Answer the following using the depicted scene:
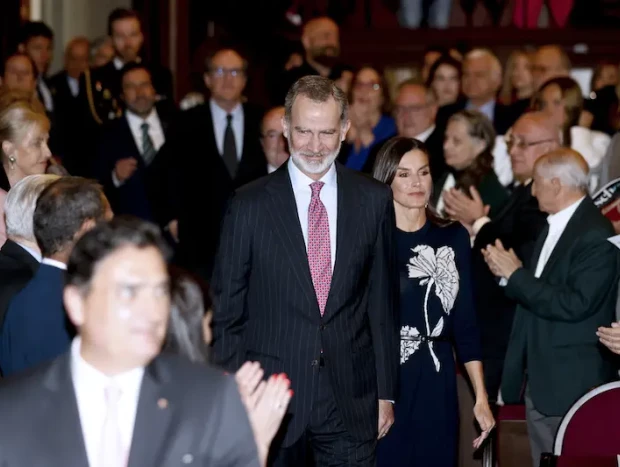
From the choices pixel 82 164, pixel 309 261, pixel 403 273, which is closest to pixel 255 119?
pixel 82 164

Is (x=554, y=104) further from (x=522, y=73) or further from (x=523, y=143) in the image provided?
(x=522, y=73)

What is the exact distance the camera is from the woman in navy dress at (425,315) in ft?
17.4

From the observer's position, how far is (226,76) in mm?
8180

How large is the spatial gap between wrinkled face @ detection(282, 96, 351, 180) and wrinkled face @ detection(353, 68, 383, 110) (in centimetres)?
387

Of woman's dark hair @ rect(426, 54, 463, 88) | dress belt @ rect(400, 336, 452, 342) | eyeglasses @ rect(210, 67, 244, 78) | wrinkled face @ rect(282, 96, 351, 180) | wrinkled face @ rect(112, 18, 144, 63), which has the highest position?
wrinkled face @ rect(112, 18, 144, 63)

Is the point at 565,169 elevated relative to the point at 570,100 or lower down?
lower down

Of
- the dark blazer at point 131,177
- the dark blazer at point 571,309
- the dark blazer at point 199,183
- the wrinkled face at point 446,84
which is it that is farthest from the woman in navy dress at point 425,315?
the wrinkled face at point 446,84

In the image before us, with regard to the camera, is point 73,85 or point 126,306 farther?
point 73,85

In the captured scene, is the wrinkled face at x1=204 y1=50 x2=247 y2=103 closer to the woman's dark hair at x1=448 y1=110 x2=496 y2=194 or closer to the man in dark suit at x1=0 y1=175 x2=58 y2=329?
the woman's dark hair at x1=448 y1=110 x2=496 y2=194

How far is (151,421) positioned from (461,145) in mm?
4619

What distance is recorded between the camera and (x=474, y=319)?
5371 millimetres

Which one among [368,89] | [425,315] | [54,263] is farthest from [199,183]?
[54,263]

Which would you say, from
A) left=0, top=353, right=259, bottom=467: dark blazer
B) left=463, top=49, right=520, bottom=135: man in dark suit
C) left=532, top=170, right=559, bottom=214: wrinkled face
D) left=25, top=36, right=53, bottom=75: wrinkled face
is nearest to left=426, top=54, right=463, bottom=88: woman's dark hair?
left=463, top=49, right=520, bottom=135: man in dark suit

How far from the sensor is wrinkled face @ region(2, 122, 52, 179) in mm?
5793
